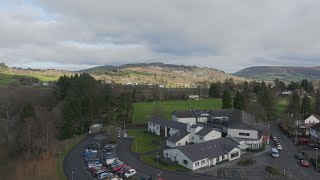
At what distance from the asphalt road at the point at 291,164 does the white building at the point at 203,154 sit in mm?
4964

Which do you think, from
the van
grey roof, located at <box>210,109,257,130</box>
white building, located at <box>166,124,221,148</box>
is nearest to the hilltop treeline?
grey roof, located at <box>210,109,257,130</box>

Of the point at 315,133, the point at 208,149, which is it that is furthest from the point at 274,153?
the point at 315,133

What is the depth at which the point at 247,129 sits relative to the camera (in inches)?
1790

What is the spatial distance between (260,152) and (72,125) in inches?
1208

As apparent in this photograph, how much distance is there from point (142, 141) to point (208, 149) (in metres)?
13.8

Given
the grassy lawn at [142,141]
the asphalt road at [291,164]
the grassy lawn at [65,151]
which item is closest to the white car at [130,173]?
the grassy lawn at [65,151]

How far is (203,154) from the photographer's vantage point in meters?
37.5

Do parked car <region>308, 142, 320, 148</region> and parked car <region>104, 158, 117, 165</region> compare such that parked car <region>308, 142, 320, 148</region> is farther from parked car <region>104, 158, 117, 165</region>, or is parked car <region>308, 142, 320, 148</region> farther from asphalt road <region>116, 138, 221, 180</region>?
parked car <region>104, 158, 117, 165</region>

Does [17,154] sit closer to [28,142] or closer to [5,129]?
[28,142]

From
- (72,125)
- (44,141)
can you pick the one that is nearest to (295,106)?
(72,125)

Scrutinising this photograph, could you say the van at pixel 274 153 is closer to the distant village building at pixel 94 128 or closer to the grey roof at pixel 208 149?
the grey roof at pixel 208 149

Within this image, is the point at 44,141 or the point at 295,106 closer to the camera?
the point at 44,141

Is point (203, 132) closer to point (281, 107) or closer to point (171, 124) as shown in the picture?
point (171, 124)

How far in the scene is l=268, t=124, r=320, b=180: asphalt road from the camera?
34.0 m
